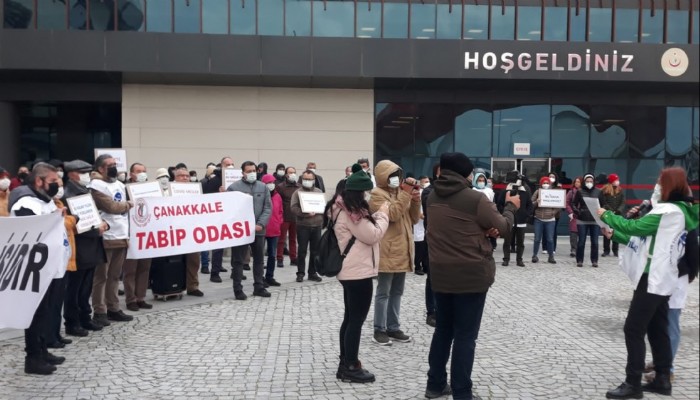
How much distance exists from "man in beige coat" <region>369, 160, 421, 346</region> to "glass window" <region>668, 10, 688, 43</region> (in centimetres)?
1935

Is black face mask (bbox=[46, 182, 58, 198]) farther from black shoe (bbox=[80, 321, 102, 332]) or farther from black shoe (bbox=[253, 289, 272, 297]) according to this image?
black shoe (bbox=[253, 289, 272, 297])

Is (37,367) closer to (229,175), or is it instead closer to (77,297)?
(77,297)

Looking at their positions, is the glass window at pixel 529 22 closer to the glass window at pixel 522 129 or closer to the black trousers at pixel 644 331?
the glass window at pixel 522 129

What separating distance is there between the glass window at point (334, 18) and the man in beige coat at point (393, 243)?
16111 mm

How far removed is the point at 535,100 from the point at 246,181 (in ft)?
50.7

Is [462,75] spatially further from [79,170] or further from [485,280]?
[485,280]

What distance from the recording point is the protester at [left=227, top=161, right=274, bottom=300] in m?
10.5

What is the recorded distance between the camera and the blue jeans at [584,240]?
1523 cm

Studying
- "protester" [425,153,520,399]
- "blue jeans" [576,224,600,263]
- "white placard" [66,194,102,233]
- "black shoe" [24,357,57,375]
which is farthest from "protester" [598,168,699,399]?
"blue jeans" [576,224,600,263]

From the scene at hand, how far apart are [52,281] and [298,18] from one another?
17271 mm

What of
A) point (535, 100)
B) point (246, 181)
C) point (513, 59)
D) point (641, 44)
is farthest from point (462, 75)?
point (246, 181)

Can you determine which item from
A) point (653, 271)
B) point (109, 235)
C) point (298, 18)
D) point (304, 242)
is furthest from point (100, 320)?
point (298, 18)

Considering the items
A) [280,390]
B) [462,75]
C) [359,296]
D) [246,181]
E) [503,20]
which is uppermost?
[503,20]

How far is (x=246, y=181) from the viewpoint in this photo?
11.0 metres
